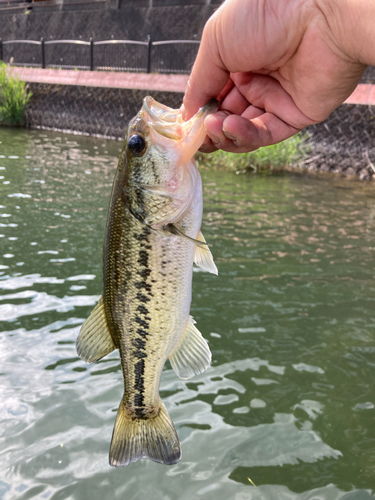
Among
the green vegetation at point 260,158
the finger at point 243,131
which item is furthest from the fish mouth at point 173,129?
the green vegetation at point 260,158

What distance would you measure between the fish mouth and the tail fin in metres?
1.48

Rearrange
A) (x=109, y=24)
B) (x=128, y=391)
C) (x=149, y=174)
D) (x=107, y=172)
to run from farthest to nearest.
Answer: (x=109, y=24), (x=107, y=172), (x=128, y=391), (x=149, y=174)

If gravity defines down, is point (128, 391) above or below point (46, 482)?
above

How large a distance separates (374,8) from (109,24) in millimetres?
34559

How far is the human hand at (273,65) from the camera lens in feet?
8.63

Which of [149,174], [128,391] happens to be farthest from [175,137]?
[128,391]

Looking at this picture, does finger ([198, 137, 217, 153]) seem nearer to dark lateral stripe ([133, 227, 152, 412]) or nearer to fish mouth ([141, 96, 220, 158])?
fish mouth ([141, 96, 220, 158])

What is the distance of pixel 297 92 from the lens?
10.1 feet

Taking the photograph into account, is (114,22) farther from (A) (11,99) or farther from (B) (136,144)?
(B) (136,144)

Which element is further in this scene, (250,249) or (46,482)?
(250,249)

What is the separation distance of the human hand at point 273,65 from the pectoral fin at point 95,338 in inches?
46.1

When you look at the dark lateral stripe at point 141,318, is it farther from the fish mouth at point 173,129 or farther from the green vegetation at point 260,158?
the green vegetation at point 260,158

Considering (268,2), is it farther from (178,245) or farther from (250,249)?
(250,249)

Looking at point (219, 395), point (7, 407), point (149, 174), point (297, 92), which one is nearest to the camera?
point (149, 174)
